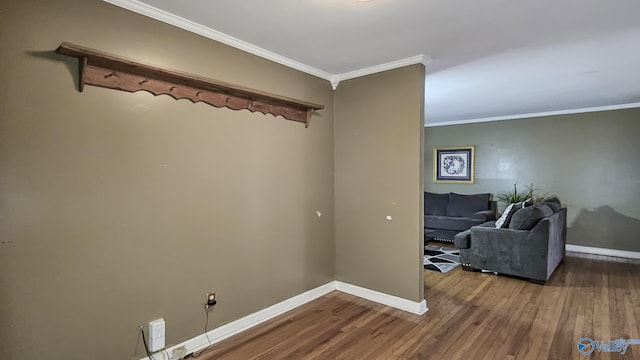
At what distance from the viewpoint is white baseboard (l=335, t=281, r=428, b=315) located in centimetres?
304

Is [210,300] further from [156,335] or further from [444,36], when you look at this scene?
[444,36]

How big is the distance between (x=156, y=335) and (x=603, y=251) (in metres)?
6.28

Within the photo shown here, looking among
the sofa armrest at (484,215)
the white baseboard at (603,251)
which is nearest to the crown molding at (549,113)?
the sofa armrest at (484,215)

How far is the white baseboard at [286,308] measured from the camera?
2377 mm

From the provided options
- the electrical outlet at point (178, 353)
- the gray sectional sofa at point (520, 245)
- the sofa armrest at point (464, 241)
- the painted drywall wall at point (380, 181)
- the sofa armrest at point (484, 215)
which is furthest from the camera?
the sofa armrest at point (484, 215)

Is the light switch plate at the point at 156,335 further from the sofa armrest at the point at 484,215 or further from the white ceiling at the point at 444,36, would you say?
the sofa armrest at the point at 484,215

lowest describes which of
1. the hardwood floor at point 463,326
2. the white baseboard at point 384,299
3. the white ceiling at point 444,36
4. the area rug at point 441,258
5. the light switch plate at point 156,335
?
the hardwood floor at point 463,326

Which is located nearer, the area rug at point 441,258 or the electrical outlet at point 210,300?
the electrical outlet at point 210,300

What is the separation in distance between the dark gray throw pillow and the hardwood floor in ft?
2.21

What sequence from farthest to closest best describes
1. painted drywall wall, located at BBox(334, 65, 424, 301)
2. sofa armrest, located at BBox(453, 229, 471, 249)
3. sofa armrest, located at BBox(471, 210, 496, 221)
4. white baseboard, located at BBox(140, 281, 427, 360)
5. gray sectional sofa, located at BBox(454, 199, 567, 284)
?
sofa armrest, located at BBox(471, 210, 496, 221) → sofa armrest, located at BBox(453, 229, 471, 249) → gray sectional sofa, located at BBox(454, 199, 567, 284) → painted drywall wall, located at BBox(334, 65, 424, 301) → white baseboard, located at BBox(140, 281, 427, 360)

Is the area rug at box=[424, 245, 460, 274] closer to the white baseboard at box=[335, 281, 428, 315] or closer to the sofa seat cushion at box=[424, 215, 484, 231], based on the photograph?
the sofa seat cushion at box=[424, 215, 484, 231]

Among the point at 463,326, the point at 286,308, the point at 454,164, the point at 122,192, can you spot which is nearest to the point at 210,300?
the point at 286,308

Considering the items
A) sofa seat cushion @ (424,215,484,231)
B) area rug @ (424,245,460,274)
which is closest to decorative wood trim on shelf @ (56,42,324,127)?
area rug @ (424,245,460,274)

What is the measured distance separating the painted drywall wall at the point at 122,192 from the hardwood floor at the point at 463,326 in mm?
398
